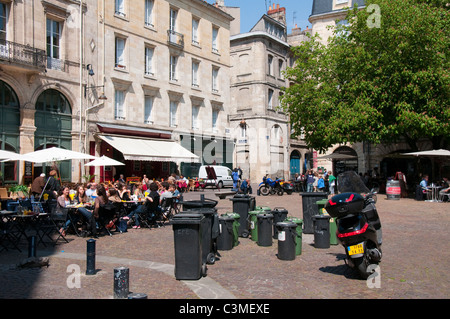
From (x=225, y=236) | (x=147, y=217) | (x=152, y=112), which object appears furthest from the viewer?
(x=152, y=112)

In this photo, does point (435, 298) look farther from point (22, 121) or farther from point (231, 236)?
point (22, 121)

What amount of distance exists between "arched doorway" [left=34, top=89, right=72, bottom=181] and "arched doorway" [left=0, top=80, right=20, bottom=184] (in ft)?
3.13

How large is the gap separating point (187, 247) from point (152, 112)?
21.3 m

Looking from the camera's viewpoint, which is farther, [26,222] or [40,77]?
[40,77]

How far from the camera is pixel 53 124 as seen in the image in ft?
69.0

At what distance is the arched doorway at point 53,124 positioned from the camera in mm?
20391

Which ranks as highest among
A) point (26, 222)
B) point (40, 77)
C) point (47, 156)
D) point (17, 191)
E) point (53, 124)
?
point (40, 77)

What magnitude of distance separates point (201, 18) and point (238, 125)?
40.0 feet

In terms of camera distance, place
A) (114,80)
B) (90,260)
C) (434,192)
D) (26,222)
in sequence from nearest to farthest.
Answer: (90,260), (26,222), (434,192), (114,80)

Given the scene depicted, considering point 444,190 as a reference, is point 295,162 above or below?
above

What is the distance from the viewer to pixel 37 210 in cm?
1058

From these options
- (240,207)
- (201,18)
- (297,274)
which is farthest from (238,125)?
(297,274)

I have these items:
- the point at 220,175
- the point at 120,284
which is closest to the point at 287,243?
the point at 120,284

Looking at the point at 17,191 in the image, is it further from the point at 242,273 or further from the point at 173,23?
the point at 173,23
